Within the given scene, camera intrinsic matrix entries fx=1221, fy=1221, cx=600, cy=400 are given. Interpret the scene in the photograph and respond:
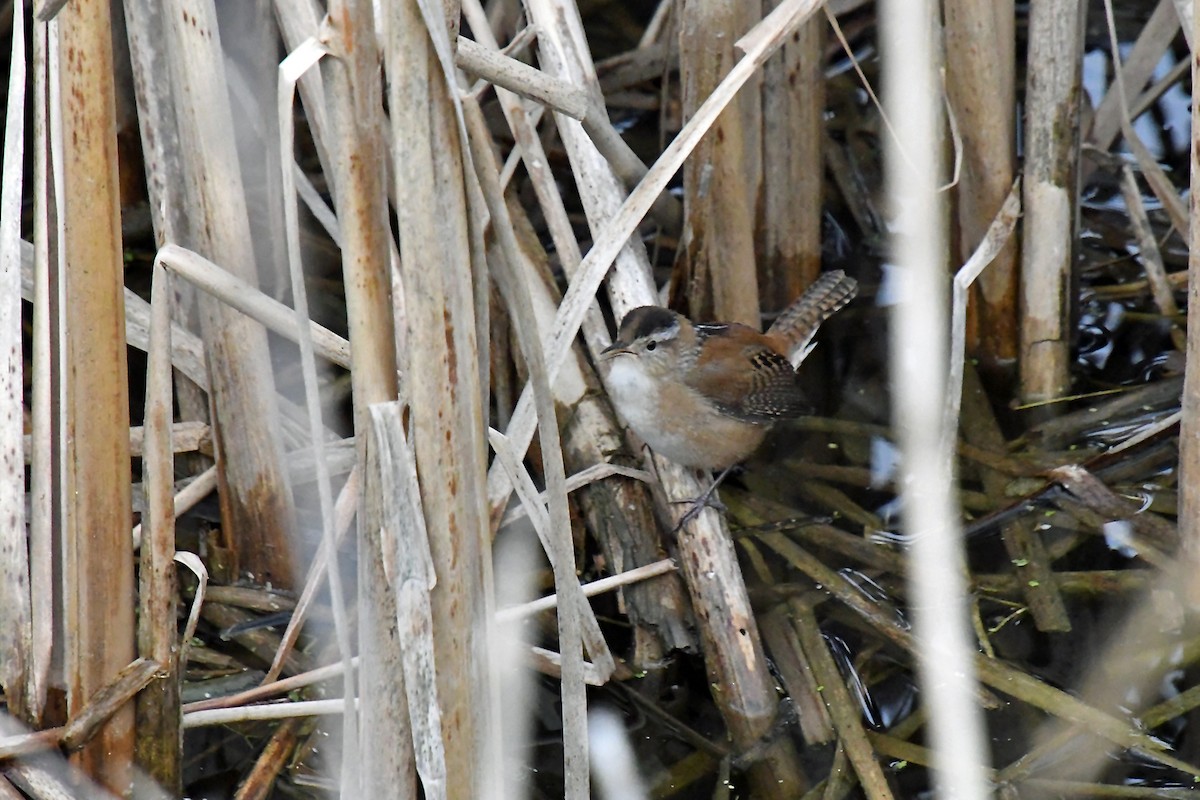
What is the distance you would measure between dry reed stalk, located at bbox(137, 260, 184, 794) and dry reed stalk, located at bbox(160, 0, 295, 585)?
0.53m

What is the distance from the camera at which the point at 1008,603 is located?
11.1ft

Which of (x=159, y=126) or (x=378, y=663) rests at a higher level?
(x=159, y=126)

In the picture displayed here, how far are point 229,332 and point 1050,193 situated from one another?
2.44 m

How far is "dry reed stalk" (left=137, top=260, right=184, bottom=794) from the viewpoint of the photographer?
7.66ft

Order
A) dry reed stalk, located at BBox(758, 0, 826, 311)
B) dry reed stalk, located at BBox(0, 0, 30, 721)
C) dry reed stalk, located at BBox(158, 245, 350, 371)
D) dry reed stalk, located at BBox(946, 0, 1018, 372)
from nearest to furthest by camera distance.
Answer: dry reed stalk, located at BBox(158, 245, 350, 371)
dry reed stalk, located at BBox(0, 0, 30, 721)
dry reed stalk, located at BBox(946, 0, 1018, 372)
dry reed stalk, located at BBox(758, 0, 826, 311)

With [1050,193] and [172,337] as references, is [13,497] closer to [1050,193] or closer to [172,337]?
[172,337]

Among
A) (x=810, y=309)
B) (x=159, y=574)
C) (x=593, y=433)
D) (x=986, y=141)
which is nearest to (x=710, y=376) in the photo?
(x=593, y=433)

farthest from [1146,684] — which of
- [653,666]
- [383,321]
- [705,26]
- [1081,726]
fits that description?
[383,321]

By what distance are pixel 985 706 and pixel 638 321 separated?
1338mm

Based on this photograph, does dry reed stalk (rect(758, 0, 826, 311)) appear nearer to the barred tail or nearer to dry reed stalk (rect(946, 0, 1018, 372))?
the barred tail

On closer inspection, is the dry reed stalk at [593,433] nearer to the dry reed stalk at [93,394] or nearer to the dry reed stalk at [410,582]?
the dry reed stalk at [93,394]

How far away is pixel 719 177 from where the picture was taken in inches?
141

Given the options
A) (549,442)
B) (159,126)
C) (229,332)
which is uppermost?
(159,126)

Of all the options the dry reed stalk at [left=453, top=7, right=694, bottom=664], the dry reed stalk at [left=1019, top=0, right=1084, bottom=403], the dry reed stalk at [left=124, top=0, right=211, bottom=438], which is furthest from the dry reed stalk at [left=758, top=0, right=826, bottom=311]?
the dry reed stalk at [left=124, top=0, right=211, bottom=438]
